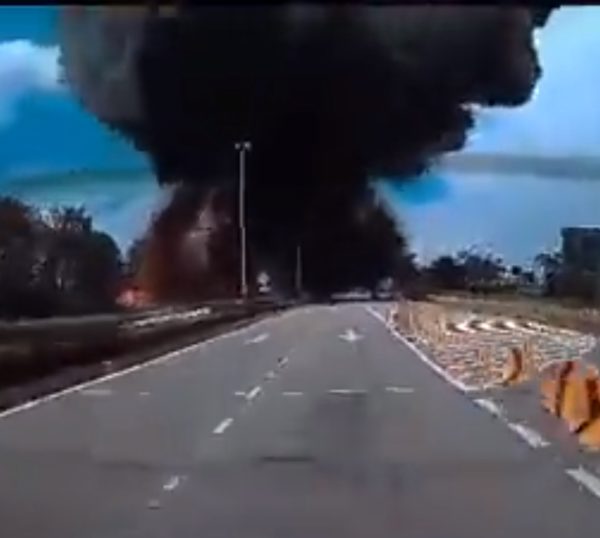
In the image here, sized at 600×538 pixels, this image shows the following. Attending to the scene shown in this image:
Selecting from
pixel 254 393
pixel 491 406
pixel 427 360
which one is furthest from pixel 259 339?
pixel 491 406

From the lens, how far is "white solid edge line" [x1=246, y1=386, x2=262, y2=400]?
23438 mm

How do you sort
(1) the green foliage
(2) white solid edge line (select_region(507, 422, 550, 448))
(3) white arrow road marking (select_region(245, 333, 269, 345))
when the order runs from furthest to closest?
1. (3) white arrow road marking (select_region(245, 333, 269, 345))
2. (2) white solid edge line (select_region(507, 422, 550, 448))
3. (1) the green foliage

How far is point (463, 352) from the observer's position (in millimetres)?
33375

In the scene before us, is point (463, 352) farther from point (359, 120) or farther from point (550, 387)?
point (359, 120)

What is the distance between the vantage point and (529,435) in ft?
58.5

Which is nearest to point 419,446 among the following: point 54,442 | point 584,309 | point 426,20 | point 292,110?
point 584,309

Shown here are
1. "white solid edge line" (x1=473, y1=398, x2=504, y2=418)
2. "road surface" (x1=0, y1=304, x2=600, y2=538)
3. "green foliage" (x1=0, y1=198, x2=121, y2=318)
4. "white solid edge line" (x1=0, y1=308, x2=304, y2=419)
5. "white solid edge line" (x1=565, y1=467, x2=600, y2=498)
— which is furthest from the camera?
"white solid edge line" (x1=0, y1=308, x2=304, y2=419)

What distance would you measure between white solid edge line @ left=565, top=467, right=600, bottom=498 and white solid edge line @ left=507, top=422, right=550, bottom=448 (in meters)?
2.19

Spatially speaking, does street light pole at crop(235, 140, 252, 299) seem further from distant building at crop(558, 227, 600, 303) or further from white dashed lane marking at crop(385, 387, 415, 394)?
white dashed lane marking at crop(385, 387, 415, 394)

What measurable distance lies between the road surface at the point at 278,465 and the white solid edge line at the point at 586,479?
0.34ft

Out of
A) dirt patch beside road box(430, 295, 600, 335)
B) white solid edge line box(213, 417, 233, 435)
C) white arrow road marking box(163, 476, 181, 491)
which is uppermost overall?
dirt patch beside road box(430, 295, 600, 335)

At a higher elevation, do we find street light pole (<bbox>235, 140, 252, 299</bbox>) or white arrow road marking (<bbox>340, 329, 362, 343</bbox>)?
street light pole (<bbox>235, 140, 252, 299</bbox>)

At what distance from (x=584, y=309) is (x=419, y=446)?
8.48 ft

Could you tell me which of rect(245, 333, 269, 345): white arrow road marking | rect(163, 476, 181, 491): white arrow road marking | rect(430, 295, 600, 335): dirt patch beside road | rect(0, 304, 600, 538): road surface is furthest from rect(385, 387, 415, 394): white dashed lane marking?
rect(245, 333, 269, 345): white arrow road marking
